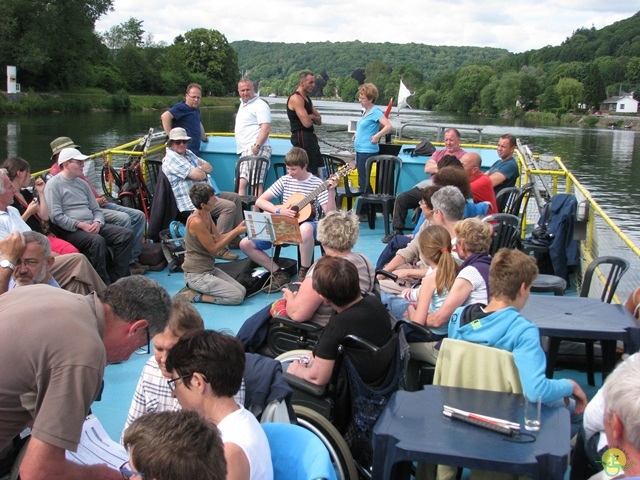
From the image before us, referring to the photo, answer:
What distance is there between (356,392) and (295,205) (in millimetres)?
2884

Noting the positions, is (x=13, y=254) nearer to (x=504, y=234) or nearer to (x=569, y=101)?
(x=504, y=234)

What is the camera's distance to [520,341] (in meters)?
2.59

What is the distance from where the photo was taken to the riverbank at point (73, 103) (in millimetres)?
47066

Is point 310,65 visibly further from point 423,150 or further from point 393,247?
point 393,247

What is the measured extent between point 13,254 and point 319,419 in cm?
182

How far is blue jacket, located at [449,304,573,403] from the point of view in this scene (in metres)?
2.42

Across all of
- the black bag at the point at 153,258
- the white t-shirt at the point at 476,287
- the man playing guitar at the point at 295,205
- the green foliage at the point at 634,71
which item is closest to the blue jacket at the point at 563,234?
the man playing guitar at the point at 295,205

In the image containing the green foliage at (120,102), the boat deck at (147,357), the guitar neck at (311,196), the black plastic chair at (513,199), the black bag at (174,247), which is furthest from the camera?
the green foliage at (120,102)

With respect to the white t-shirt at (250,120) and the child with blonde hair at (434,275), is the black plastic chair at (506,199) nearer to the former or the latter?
the white t-shirt at (250,120)

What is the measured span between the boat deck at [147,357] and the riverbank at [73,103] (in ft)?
148

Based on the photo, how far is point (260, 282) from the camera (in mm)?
5348

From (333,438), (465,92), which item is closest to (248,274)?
(333,438)

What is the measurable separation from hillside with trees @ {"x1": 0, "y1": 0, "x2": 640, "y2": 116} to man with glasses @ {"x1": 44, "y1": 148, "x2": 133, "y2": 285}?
87.9ft

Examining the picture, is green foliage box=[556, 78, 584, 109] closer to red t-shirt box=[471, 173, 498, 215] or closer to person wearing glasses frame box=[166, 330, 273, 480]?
red t-shirt box=[471, 173, 498, 215]
